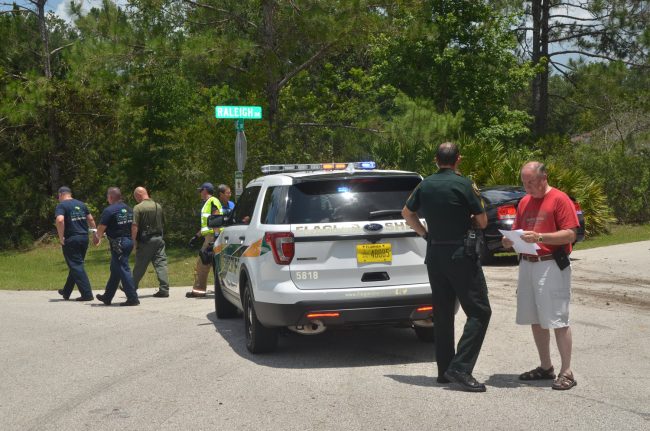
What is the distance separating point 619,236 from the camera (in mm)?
22297

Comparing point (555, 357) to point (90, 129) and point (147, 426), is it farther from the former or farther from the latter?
point (90, 129)

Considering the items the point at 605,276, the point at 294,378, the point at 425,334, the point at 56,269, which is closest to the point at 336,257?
the point at 294,378

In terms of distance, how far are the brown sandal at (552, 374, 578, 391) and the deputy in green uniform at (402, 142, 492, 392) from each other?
57 cm

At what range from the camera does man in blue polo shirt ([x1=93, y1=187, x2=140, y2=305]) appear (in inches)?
504

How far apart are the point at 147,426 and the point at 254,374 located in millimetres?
1779

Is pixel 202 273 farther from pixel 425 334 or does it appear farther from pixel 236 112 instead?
pixel 425 334

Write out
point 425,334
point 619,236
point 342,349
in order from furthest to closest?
point 619,236 → point 425,334 → point 342,349

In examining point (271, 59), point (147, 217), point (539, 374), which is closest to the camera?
point (539, 374)

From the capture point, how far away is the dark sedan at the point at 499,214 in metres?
16.2

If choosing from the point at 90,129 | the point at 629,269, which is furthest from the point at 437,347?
the point at 90,129

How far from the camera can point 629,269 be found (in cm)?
1535

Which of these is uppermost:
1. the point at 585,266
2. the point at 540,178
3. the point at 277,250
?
the point at 540,178

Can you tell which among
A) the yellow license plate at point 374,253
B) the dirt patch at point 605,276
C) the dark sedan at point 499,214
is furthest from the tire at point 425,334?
the dark sedan at point 499,214

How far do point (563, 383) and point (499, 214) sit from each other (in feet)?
31.6
